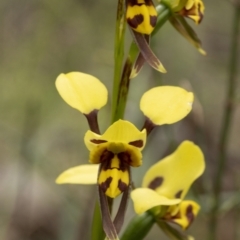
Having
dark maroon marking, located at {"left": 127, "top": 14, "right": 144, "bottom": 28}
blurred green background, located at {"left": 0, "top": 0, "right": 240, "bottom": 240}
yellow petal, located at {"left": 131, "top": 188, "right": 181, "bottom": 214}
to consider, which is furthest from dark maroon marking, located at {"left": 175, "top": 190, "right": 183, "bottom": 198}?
blurred green background, located at {"left": 0, "top": 0, "right": 240, "bottom": 240}

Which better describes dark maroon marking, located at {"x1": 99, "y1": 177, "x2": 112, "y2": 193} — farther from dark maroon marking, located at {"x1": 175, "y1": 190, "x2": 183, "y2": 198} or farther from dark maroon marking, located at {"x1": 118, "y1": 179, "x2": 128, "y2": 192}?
dark maroon marking, located at {"x1": 175, "y1": 190, "x2": 183, "y2": 198}

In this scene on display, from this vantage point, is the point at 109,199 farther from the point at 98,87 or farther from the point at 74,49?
the point at 74,49

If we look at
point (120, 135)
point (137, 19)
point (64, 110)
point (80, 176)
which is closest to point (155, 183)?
point (80, 176)

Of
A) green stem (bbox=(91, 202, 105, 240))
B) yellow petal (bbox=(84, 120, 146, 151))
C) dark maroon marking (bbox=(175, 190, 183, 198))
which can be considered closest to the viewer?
yellow petal (bbox=(84, 120, 146, 151))

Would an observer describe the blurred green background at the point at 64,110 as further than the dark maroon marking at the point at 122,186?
Yes

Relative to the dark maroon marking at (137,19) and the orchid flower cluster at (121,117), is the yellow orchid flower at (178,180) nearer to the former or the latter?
the orchid flower cluster at (121,117)

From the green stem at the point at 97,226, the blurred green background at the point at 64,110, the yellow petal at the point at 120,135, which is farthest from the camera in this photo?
the blurred green background at the point at 64,110

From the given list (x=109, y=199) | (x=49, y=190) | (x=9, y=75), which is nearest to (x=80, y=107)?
(x=109, y=199)

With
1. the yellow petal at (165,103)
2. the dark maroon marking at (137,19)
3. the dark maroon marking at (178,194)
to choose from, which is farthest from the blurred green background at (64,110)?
the dark maroon marking at (137,19)
